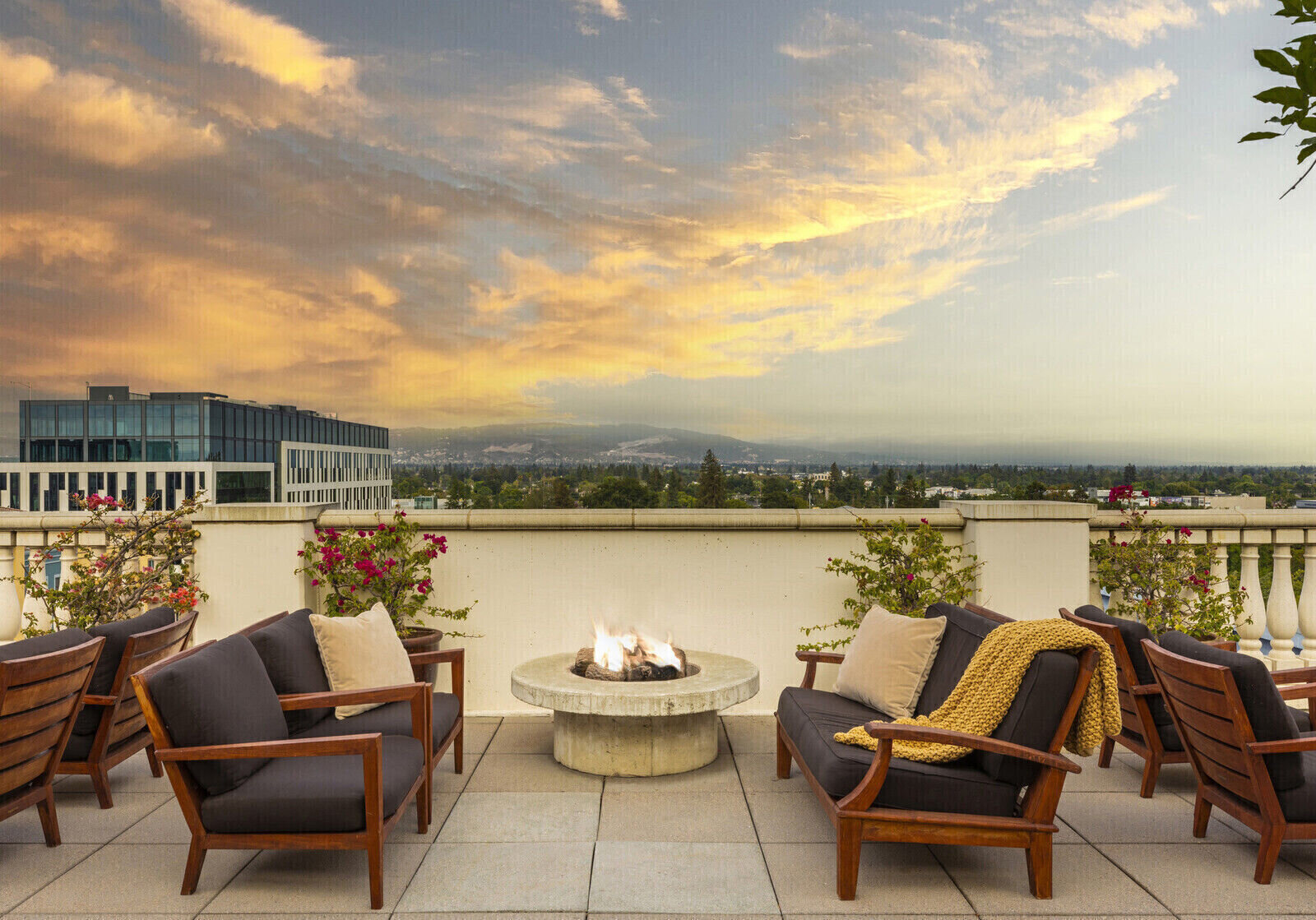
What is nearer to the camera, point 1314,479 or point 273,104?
point 1314,479

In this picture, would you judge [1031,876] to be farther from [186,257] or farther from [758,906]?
[186,257]

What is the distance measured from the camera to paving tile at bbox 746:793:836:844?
318cm

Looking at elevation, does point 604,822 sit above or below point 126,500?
below

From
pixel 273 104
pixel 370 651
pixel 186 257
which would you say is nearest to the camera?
pixel 370 651

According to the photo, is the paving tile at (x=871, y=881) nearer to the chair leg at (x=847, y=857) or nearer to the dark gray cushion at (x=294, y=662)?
the chair leg at (x=847, y=857)

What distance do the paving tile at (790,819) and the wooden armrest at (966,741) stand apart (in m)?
0.79

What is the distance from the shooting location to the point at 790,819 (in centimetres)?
336

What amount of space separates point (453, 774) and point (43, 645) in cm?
188

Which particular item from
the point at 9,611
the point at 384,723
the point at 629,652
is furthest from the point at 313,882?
the point at 9,611

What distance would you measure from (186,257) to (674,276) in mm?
10376

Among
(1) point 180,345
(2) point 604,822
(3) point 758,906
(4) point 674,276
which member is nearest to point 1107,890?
(3) point 758,906

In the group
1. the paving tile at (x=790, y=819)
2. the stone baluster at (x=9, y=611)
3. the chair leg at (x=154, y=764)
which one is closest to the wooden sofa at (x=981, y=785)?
the paving tile at (x=790, y=819)

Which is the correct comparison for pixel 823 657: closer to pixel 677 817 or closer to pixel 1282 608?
pixel 677 817

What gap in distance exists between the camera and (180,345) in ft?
70.1
